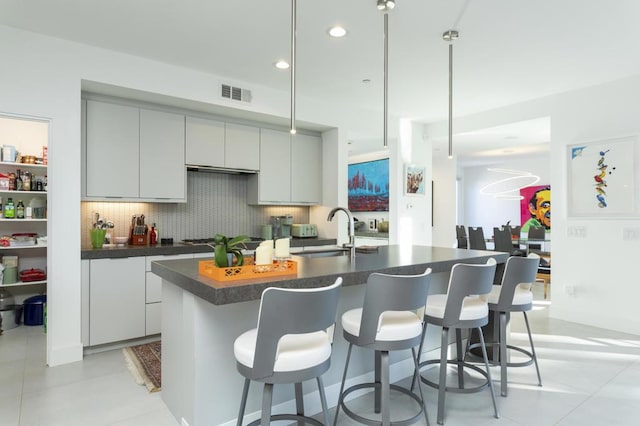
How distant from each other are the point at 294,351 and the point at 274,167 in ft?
11.4

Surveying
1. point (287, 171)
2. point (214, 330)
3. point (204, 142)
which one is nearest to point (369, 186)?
A: point (287, 171)

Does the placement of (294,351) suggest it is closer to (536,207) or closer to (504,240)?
(504,240)

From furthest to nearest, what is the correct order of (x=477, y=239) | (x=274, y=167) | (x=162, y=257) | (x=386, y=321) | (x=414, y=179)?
(x=477, y=239)
(x=414, y=179)
(x=274, y=167)
(x=162, y=257)
(x=386, y=321)

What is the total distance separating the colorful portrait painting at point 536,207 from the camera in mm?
9375

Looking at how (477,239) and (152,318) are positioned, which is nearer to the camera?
(152,318)

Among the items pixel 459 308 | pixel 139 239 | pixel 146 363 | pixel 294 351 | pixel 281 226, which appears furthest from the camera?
pixel 281 226

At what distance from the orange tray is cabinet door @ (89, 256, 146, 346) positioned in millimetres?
1914

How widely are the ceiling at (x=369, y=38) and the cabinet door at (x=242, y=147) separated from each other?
63 cm

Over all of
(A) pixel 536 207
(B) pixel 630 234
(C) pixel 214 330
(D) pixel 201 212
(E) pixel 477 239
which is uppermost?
(A) pixel 536 207

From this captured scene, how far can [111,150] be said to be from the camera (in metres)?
3.73

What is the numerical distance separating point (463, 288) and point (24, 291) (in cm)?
494

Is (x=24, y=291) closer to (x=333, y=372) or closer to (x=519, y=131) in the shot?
(x=333, y=372)

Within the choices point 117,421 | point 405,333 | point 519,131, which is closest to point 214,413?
point 117,421

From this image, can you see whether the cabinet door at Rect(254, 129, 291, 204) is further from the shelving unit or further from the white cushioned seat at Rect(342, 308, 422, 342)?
the white cushioned seat at Rect(342, 308, 422, 342)
